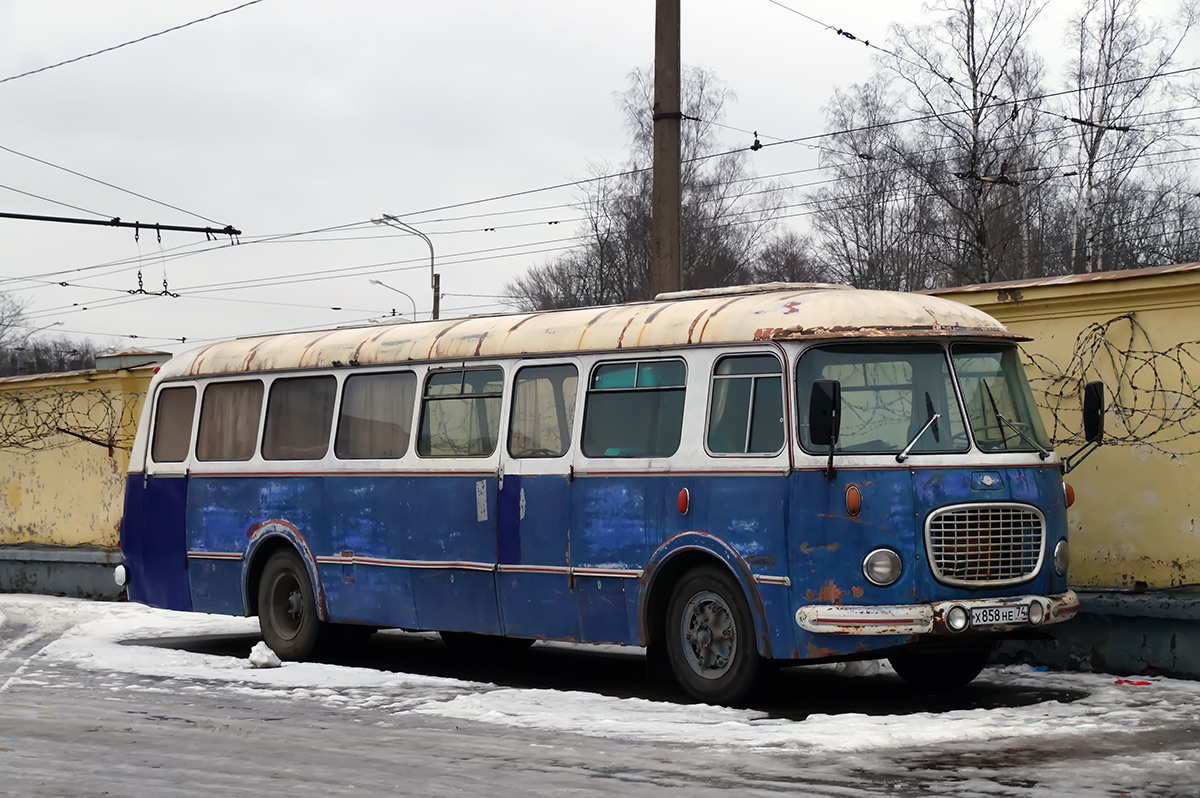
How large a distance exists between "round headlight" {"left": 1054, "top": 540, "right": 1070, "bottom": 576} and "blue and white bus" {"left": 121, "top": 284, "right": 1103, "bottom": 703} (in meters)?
0.03

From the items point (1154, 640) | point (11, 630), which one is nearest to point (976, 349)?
point (1154, 640)

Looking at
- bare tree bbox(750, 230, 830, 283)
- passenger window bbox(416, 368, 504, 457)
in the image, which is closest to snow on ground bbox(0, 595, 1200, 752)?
passenger window bbox(416, 368, 504, 457)

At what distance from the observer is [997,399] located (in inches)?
432

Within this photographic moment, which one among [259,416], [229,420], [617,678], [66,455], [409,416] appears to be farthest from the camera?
[66,455]

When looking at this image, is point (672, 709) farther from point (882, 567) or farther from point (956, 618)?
point (956, 618)

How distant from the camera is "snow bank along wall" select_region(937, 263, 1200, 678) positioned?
39.1 ft

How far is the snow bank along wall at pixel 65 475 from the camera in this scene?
22.0 metres

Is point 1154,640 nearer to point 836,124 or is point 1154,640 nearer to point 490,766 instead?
point 490,766

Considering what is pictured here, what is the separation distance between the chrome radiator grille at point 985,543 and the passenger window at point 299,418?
235 inches

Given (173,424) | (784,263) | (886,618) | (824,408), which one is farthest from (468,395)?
(784,263)

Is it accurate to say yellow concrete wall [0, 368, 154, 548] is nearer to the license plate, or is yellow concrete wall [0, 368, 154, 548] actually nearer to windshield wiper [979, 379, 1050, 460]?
windshield wiper [979, 379, 1050, 460]

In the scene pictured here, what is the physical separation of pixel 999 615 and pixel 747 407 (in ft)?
6.67

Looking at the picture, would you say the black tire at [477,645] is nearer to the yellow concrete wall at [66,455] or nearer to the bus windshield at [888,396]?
the bus windshield at [888,396]

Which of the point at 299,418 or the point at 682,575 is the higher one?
the point at 299,418
